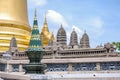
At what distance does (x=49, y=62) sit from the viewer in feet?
61.1

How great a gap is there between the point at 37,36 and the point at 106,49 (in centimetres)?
1278

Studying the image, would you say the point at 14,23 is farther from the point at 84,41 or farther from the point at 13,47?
the point at 84,41

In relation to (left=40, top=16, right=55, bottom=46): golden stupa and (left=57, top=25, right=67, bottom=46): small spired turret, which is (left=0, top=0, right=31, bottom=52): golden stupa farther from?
(left=57, top=25, right=67, bottom=46): small spired turret

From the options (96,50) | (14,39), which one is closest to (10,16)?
(14,39)

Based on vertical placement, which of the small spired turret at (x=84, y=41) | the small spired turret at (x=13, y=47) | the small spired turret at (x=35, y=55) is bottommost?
the small spired turret at (x=35, y=55)

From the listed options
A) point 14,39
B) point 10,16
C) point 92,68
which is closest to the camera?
point 92,68

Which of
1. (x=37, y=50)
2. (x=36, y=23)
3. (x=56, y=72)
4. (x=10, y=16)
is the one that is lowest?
(x=56, y=72)

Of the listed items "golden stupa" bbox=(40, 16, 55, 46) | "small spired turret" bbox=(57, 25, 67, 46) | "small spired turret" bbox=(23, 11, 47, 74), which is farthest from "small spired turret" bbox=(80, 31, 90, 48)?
"small spired turret" bbox=(23, 11, 47, 74)

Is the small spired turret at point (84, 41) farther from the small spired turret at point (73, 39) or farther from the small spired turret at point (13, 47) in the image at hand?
the small spired turret at point (13, 47)

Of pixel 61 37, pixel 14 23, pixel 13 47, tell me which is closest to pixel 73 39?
pixel 61 37

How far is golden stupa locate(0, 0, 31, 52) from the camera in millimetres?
29234

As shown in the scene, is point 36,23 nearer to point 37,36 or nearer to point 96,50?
point 37,36

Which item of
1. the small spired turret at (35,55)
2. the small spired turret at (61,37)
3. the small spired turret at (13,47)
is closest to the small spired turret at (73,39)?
the small spired turret at (61,37)

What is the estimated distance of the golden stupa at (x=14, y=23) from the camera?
2923 centimetres
